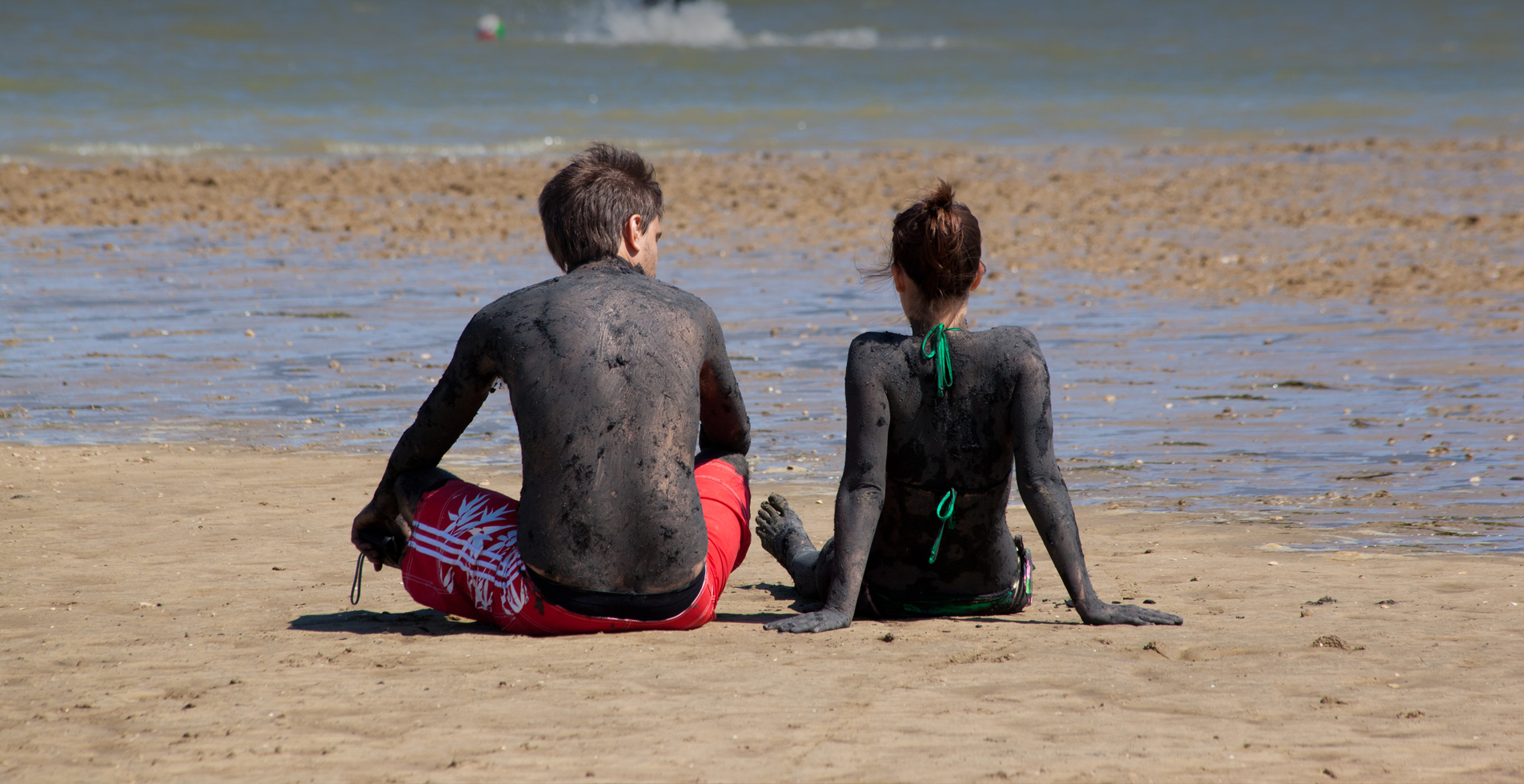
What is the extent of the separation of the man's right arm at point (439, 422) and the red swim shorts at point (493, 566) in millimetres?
85

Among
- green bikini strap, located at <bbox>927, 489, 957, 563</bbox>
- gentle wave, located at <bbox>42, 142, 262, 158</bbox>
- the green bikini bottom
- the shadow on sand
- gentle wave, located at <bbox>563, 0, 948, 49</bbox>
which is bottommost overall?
the shadow on sand

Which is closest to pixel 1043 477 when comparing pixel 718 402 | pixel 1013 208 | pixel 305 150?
pixel 718 402

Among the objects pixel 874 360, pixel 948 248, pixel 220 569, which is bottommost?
pixel 220 569

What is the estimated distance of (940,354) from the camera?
372cm

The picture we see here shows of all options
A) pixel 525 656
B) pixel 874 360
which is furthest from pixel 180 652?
pixel 874 360

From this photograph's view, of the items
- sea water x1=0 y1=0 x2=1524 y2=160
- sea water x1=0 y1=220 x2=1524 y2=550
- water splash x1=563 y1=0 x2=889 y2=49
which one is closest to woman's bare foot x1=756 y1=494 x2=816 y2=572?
sea water x1=0 y1=220 x2=1524 y2=550

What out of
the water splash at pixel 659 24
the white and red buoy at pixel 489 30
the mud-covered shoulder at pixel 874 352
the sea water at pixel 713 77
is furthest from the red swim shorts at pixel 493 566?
the water splash at pixel 659 24

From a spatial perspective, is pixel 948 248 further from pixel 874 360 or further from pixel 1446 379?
pixel 1446 379

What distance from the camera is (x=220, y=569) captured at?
4457 mm

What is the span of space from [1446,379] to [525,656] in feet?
17.2

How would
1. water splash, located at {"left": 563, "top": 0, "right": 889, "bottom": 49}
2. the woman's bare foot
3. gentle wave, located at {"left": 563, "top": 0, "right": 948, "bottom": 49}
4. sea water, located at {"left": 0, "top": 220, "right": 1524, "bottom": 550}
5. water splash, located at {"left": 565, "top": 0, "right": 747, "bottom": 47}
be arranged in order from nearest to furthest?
the woman's bare foot < sea water, located at {"left": 0, "top": 220, "right": 1524, "bottom": 550} < gentle wave, located at {"left": 563, "top": 0, "right": 948, "bottom": 49} < water splash, located at {"left": 563, "top": 0, "right": 889, "bottom": 49} < water splash, located at {"left": 565, "top": 0, "right": 747, "bottom": 47}

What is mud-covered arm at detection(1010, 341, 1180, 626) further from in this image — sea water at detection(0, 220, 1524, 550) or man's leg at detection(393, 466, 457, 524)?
sea water at detection(0, 220, 1524, 550)

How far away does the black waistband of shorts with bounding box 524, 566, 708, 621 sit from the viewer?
359cm

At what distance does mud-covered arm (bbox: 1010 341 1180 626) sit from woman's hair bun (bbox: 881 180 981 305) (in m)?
0.25
